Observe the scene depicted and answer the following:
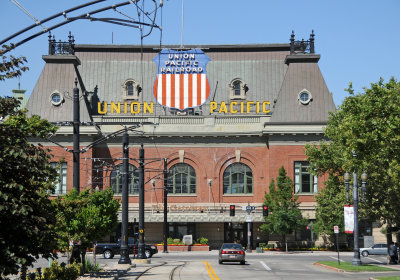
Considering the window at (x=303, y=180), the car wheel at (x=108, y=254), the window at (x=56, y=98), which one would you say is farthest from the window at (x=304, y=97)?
the car wheel at (x=108, y=254)

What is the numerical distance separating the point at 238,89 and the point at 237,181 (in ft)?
31.6

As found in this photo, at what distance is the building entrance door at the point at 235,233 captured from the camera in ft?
219

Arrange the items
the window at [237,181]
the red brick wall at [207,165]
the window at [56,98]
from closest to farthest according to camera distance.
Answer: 1. the window at [56,98]
2. the red brick wall at [207,165]
3. the window at [237,181]

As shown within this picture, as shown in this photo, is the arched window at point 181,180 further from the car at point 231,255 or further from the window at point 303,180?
the car at point 231,255

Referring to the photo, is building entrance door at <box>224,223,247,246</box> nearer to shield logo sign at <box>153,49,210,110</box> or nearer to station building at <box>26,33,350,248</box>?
station building at <box>26,33,350,248</box>

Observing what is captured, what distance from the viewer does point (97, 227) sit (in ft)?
100

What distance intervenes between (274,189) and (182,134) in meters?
10.6

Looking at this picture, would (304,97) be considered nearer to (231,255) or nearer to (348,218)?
(231,255)

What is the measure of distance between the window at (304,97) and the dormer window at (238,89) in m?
6.00

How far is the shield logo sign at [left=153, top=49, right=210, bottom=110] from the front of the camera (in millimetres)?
67000

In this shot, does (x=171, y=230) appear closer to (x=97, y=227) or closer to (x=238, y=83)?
(x=238, y=83)

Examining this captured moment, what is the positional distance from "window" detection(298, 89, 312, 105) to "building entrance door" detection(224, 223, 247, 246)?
13.6 metres

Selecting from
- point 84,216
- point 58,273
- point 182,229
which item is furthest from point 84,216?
point 182,229

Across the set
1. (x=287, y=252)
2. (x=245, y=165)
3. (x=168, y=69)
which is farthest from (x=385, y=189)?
(x=168, y=69)
